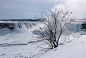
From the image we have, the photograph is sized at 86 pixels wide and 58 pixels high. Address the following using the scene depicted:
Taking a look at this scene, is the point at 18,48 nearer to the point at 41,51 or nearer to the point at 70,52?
the point at 41,51

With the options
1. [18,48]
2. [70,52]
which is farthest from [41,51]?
[70,52]

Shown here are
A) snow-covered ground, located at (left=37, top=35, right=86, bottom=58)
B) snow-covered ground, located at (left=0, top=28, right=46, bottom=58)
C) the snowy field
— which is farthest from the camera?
snow-covered ground, located at (left=0, top=28, right=46, bottom=58)

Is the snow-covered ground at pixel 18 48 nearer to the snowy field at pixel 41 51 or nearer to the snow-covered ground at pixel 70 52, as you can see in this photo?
the snowy field at pixel 41 51

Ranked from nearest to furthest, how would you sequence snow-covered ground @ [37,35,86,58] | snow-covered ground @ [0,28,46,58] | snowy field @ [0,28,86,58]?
snow-covered ground @ [37,35,86,58] < snowy field @ [0,28,86,58] < snow-covered ground @ [0,28,46,58]

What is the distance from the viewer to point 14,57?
7.14 m

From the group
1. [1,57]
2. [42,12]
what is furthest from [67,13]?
[1,57]

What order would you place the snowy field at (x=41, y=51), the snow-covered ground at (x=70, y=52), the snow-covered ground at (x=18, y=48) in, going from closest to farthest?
the snow-covered ground at (x=70, y=52) < the snowy field at (x=41, y=51) < the snow-covered ground at (x=18, y=48)

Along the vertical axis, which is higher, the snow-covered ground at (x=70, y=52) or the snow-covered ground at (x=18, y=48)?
the snow-covered ground at (x=70, y=52)

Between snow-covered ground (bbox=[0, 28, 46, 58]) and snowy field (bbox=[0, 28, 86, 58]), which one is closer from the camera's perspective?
snowy field (bbox=[0, 28, 86, 58])

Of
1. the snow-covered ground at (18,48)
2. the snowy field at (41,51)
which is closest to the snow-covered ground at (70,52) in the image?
the snowy field at (41,51)

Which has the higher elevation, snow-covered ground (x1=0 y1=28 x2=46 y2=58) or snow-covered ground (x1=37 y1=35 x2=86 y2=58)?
snow-covered ground (x1=37 y1=35 x2=86 y2=58)

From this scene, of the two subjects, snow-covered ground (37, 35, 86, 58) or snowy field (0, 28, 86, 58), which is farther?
snowy field (0, 28, 86, 58)

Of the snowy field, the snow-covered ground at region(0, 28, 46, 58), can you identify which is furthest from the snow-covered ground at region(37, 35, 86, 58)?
the snow-covered ground at region(0, 28, 46, 58)

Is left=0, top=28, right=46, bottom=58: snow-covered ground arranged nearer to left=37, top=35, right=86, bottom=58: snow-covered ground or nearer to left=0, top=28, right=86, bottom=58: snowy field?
left=0, top=28, right=86, bottom=58: snowy field
